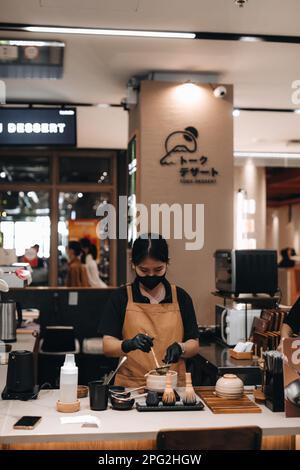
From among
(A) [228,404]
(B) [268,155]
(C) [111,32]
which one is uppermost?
(C) [111,32]

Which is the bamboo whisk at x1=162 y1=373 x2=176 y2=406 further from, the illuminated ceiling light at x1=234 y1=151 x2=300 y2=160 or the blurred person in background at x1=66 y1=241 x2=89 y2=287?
the illuminated ceiling light at x1=234 y1=151 x2=300 y2=160

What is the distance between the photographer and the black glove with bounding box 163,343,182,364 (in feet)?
9.40

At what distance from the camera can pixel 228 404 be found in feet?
8.50

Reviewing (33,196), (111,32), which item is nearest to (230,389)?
(111,32)

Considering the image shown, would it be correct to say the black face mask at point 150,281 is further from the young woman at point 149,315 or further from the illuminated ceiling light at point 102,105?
the illuminated ceiling light at point 102,105

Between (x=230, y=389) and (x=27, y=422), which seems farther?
(x=230, y=389)

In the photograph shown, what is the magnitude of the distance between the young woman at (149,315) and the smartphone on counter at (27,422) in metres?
0.79

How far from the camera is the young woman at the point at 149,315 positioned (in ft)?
10.3

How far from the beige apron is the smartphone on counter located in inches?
33.0

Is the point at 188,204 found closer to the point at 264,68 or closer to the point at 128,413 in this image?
the point at 264,68

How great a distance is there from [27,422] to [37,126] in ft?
10.2

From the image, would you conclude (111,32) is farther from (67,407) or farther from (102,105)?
(67,407)

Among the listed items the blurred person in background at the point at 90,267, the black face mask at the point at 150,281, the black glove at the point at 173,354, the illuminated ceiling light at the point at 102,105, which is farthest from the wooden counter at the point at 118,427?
the blurred person in background at the point at 90,267

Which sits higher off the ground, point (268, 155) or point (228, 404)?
point (268, 155)
